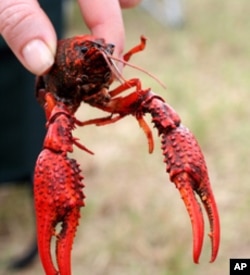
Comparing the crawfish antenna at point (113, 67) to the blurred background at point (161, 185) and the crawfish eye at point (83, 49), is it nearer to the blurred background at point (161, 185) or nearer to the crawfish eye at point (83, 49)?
the crawfish eye at point (83, 49)

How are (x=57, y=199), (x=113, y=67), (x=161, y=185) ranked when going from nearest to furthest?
(x=57, y=199), (x=113, y=67), (x=161, y=185)

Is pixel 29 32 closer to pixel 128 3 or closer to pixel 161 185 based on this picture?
pixel 128 3

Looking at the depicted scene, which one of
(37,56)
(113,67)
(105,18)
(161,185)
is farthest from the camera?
(161,185)

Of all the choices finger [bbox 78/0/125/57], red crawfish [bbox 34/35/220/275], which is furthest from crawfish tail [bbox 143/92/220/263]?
finger [bbox 78/0/125/57]

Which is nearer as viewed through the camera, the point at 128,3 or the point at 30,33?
the point at 30,33

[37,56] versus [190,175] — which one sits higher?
[37,56]

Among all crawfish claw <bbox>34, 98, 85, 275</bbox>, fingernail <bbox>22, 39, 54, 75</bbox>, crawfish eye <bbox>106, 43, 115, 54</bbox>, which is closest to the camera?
crawfish claw <bbox>34, 98, 85, 275</bbox>

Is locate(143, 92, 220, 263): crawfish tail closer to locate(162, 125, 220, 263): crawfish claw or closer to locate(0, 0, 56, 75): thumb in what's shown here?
locate(162, 125, 220, 263): crawfish claw

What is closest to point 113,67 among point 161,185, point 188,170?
point 188,170
